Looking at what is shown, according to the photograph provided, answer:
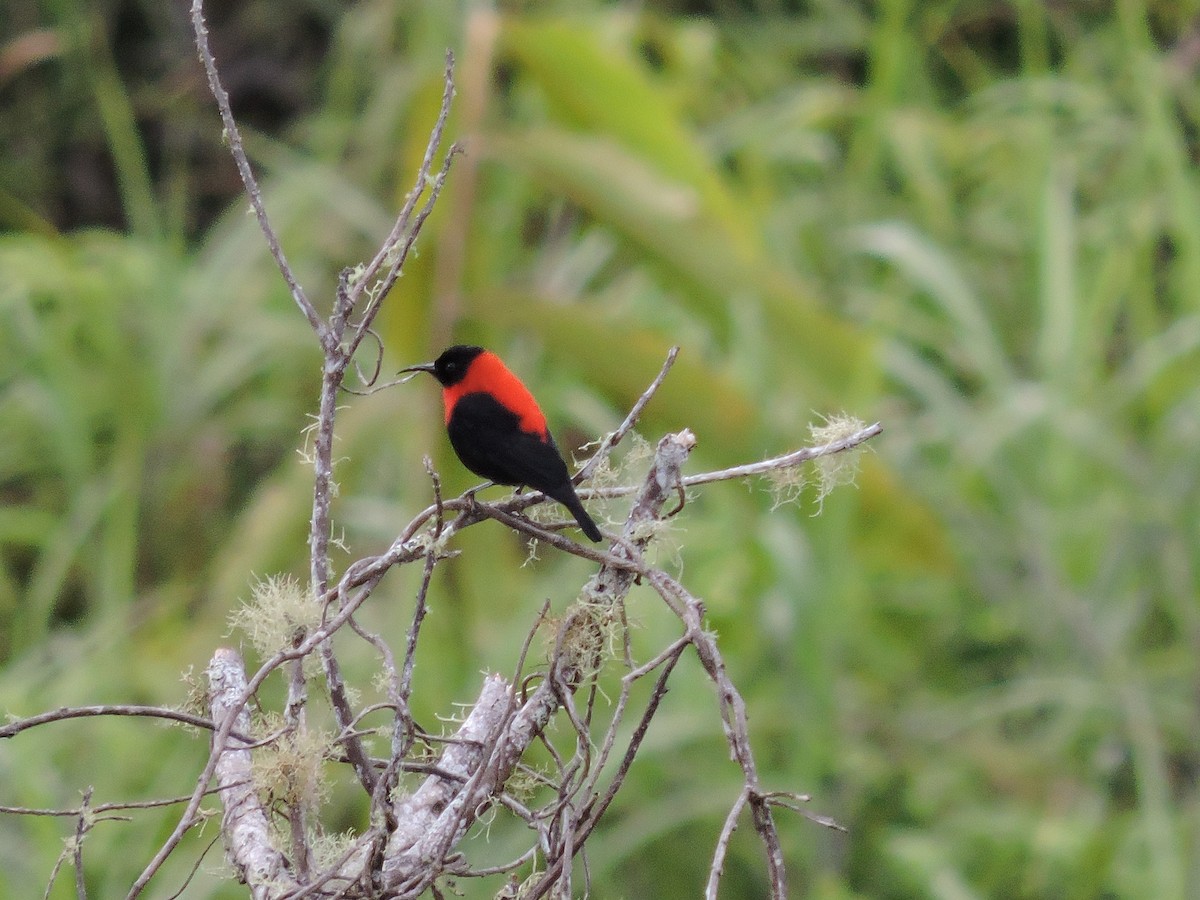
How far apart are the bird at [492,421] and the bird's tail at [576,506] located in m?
0.20

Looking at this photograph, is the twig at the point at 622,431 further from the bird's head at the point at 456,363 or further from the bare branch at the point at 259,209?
the bird's head at the point at 456,363

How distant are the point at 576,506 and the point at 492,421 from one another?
506 mm

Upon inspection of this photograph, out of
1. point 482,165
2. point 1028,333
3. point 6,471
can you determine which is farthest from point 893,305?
point 6,471

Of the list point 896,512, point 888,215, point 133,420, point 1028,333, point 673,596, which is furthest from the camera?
point 888,215

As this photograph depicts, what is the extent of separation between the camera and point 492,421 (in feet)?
7.23

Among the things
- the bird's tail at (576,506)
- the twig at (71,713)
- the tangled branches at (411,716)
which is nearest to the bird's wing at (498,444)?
the bird's tail at (576,506)

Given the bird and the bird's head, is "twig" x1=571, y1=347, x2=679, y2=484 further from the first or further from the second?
the bird's head

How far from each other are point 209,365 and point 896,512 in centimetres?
267

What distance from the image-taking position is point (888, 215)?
18.5ft

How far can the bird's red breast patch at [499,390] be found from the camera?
222cm

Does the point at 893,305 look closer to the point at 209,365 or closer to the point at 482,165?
the point at 482,165

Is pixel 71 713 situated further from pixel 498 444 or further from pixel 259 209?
pixel 498 444

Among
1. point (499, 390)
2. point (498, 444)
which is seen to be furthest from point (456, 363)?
point (498, 444)

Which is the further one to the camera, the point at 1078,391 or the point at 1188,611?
the point at 1078,391
